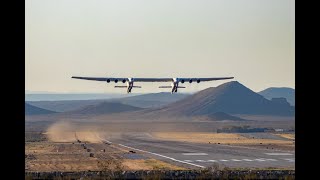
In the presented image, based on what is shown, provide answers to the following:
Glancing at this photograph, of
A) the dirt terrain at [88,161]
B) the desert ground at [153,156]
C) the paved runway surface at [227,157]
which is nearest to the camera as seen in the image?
the dirt terrain at [88,161]

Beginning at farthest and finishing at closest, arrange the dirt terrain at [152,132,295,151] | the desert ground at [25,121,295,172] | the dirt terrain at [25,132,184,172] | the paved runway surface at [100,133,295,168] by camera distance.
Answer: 1. the dirt terrain at [152,132,295,151]
2. the paved runway surface at [100,133,295,168]
3. the desert ground at [25,121,295,172]
4. the dirt terrain at [25,132,184,172]

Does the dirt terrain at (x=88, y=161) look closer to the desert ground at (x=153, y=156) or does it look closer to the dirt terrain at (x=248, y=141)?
the desert ground at (x=153, y=156)

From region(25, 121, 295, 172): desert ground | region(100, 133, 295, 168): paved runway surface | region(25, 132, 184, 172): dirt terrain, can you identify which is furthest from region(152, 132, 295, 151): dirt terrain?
region(25, 132, 184, 172): dirt terrain

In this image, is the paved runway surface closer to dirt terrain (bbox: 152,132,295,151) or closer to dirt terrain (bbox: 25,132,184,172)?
dirt terrain (bbox: 25,132,184,172)

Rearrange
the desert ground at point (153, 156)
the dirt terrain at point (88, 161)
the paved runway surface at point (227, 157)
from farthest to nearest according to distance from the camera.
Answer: the paved runway surface at point (227, 157)
the desert ground at point (153, 156)
the dirt terrain at point (88, 161)

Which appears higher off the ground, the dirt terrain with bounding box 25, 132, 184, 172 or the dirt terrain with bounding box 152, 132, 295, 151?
the dirt terrain with bounding box 25, 132, 184, 172

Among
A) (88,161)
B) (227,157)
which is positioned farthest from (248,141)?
(88,161)

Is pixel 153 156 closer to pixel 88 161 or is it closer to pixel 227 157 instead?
pixel 227 157

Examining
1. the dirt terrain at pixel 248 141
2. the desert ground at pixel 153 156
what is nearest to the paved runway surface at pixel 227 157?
the desert ground at pixel 153 156

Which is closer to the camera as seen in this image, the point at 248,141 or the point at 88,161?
the point at 88,161
